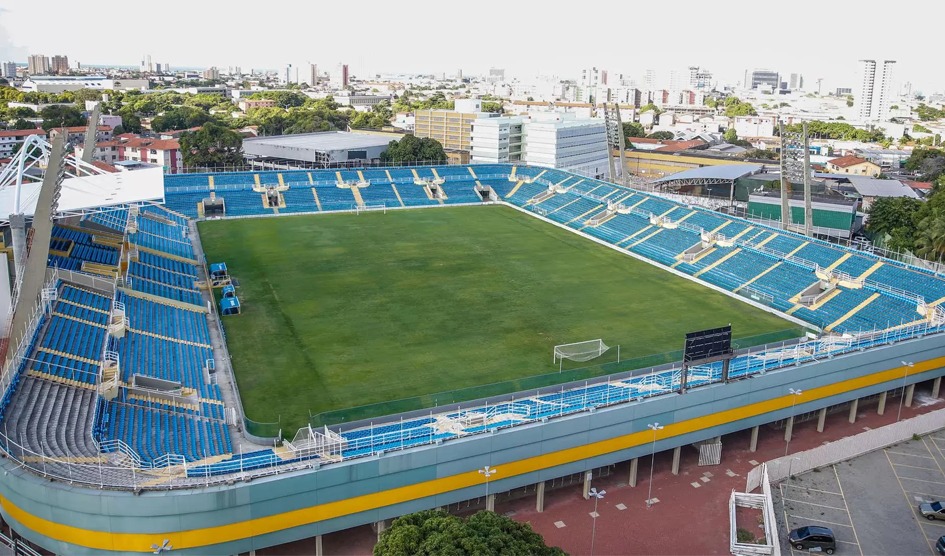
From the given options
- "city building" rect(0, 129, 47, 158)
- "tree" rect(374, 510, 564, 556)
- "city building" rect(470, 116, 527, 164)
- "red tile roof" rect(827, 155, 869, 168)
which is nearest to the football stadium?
"tree" rect(374, 510, 564, 556)

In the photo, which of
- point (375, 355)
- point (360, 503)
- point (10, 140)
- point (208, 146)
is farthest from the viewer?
point (10, 140)

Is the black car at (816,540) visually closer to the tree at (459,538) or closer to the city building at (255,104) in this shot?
the tree at (459,538)

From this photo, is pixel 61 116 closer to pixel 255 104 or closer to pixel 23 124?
pixel 23 124

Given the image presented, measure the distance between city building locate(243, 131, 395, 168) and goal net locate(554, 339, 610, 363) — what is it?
196ft

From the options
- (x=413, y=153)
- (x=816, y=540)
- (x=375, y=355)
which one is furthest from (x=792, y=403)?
(x=413, y=153)

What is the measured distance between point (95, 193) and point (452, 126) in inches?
3165

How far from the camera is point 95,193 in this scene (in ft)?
116

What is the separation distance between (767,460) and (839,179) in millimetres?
→ 54360

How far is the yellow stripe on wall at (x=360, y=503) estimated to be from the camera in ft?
63.6

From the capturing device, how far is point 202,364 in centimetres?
3147

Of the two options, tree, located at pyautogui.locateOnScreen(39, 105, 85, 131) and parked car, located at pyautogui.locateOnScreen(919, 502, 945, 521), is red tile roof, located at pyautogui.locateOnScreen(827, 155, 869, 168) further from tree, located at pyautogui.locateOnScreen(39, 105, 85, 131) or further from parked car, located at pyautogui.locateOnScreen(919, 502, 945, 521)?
tree, located at pyautogui.locateOnScreen(39, 105, 85, 131)

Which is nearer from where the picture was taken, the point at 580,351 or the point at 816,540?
the point at 816,540

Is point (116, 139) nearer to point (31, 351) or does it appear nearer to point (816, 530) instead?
point (31, 351)

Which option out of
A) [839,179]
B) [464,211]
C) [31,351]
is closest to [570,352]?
[31,351]
